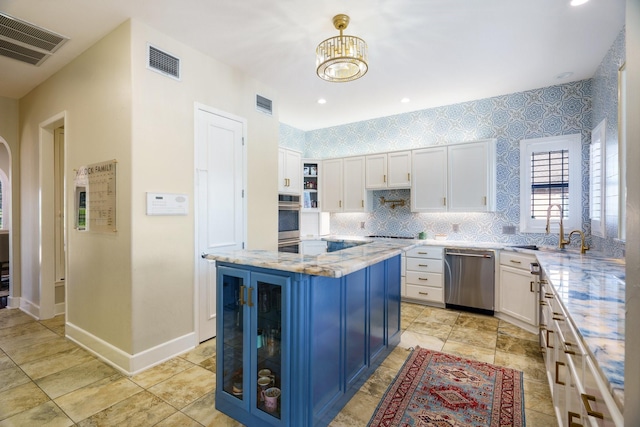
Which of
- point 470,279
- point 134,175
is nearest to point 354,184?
point 470,279

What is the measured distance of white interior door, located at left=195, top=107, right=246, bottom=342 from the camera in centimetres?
305

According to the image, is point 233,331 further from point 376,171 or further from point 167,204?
point 376,171

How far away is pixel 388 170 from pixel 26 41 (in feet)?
14.7

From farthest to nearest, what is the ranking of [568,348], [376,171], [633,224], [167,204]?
[376,171], [167,204], [568,348], [633,224]

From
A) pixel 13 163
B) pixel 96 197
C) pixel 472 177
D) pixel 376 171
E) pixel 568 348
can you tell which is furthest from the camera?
pixel 376 171

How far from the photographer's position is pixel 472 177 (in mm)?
4266

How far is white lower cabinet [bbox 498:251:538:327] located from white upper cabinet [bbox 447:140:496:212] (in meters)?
0.81

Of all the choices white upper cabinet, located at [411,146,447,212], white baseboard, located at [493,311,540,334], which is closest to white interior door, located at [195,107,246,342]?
white upper cabinet, located at [411,146,447,212]

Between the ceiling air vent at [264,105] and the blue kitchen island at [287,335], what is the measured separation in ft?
7.57

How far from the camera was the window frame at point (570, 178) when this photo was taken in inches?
147

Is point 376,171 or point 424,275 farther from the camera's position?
point 376,171

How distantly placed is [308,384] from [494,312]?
128 inches

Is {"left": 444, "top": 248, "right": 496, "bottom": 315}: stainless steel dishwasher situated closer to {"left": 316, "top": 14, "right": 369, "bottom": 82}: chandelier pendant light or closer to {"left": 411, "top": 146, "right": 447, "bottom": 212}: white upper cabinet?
{"left": 411, "top": 146, "right": 447, "bottom": 212}: white upper cabinet

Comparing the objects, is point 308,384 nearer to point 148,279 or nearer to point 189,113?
point 148,279
